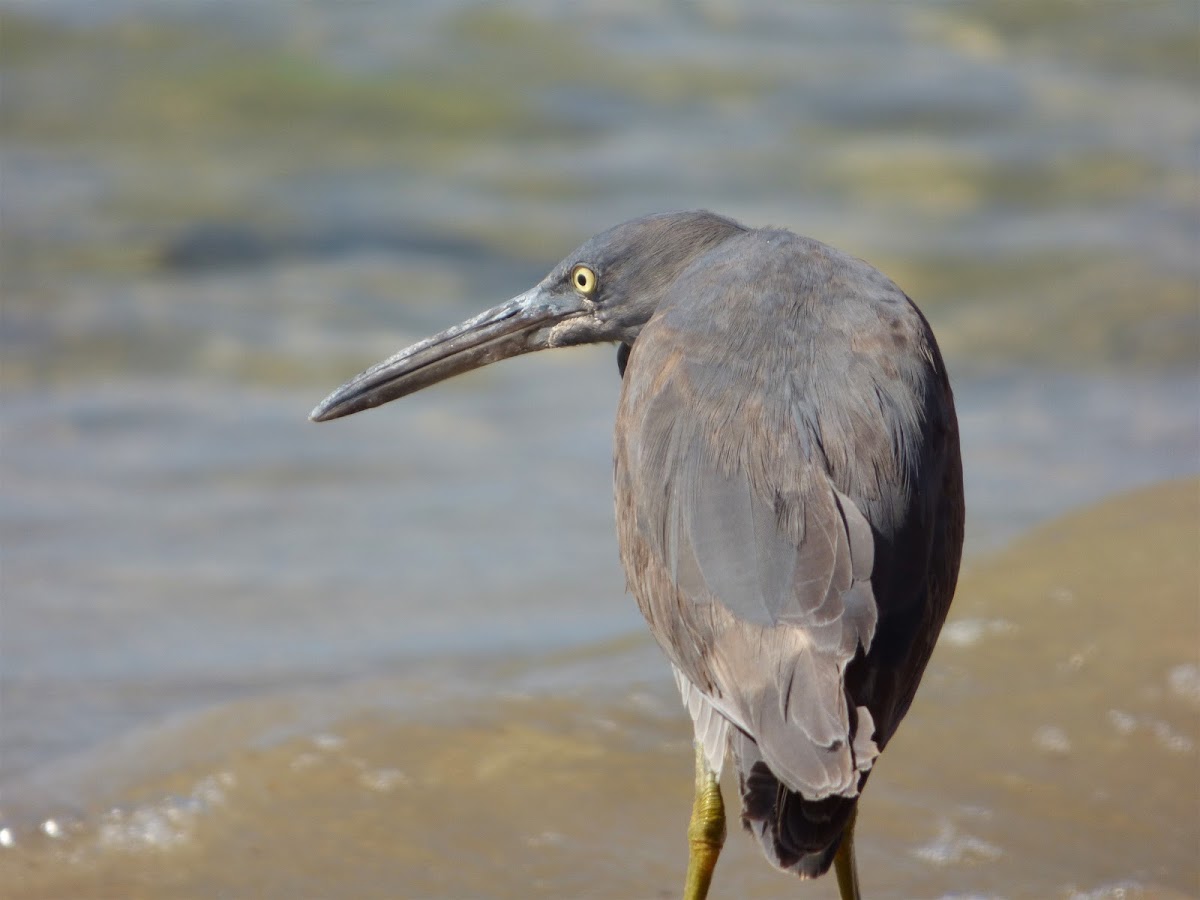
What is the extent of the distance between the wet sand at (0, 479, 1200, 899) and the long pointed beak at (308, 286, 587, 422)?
0.89 m

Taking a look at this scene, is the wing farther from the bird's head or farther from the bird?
the bird's head

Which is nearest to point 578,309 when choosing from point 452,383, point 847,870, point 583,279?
point 583,279

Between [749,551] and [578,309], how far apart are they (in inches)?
47.1

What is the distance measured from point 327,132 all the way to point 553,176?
66.6 inches

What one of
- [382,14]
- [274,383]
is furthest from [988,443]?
[382,14]

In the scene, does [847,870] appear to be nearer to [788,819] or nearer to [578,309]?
[788,819]

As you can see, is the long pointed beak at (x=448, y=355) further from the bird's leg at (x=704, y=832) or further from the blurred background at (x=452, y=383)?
the bird's leg at (x=704, y=832)

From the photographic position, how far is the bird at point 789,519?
2592 millimetres

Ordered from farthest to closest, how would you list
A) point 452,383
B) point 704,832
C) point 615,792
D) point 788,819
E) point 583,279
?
point 452,383, point 615,792, point 583,279, point 704,832, point 788,819

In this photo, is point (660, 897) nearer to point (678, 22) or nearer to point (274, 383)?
point (274, 383)

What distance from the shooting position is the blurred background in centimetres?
384

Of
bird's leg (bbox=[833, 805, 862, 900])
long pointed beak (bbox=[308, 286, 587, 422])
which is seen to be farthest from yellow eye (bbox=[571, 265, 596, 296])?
bird's leg (bbox=[833, 805, 862, 900])

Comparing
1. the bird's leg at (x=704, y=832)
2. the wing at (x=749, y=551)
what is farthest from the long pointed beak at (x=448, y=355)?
the bird's leg at (x=704, y=832)

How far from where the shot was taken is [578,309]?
148 inches
